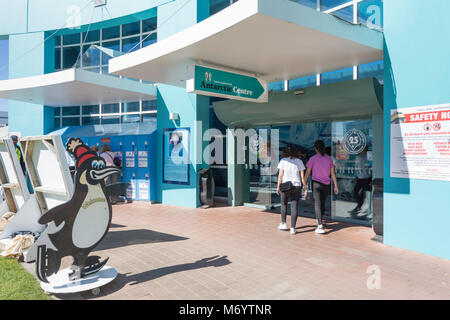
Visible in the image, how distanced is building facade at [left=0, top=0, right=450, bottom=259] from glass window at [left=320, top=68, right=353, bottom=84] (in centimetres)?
2

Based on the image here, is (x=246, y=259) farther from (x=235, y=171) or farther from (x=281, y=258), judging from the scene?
(x=235, y=171)

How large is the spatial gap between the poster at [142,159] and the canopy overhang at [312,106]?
2.71 m

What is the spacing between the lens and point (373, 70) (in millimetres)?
6914

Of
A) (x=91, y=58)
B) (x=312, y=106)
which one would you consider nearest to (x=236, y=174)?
(x=312, y=106)

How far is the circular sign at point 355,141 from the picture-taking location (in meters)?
6.80

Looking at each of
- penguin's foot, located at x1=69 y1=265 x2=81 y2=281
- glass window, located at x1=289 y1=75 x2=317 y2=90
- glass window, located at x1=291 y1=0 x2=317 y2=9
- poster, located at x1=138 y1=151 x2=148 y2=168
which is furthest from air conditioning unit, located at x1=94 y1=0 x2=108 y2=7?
penguin's foot, located at x1=69 y1=265 x2=81 y2=281

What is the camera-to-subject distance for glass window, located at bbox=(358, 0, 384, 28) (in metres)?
6.79

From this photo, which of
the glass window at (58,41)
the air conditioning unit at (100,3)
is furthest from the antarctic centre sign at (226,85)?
the glass window at (58,41)

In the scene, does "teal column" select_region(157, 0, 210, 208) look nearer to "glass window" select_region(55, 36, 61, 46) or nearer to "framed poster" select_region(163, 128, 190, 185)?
"framed poster" select_region(163, 128, 190, 185)

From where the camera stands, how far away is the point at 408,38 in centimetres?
505

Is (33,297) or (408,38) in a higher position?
(408,38)

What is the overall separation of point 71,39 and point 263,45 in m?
11.1

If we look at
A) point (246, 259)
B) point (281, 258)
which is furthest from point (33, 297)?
point (281, 258)

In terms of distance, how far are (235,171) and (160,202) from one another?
256 centimetres
